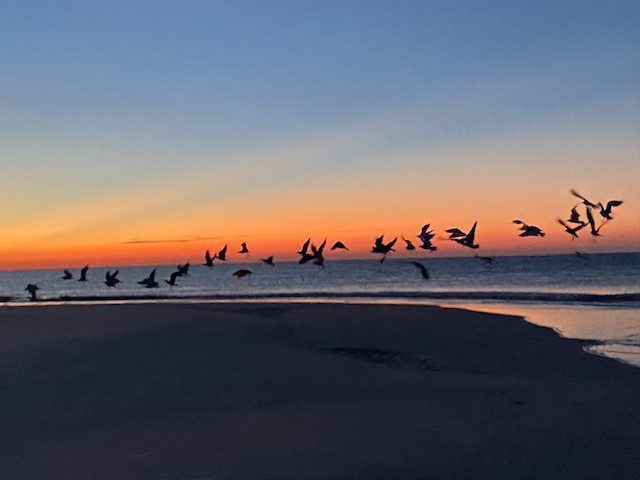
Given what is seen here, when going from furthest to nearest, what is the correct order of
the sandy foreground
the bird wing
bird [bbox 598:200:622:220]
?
1. the bird wing
2. bird [bbox 598:200:622:220]
3. the sandy foreground

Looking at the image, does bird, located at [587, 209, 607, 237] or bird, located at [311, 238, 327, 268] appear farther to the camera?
bird, located at [311, 238, 327, 268]

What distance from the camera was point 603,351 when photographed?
54.3 ft

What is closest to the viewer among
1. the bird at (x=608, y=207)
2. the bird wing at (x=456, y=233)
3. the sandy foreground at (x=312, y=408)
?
the sandy foreground at (x=312, y=408)

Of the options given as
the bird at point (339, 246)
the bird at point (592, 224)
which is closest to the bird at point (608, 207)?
the bird at point (592, 224)

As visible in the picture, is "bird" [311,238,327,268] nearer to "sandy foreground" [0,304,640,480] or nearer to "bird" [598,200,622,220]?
"sandy foreground" [0,304,640,480]

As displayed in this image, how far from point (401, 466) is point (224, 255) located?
10713 millimetres

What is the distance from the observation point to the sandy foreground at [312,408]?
759 centimetres

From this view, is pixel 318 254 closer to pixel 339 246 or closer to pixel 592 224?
pixel 339 246

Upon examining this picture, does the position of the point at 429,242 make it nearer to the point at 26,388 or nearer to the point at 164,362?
the point at 164,362

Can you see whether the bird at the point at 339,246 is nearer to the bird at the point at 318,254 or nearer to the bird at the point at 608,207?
the bird at the point at 318,254

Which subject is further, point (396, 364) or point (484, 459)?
point (396, 364)

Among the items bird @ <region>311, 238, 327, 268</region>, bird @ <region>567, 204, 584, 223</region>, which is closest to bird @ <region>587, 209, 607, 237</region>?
bird @ <region>567, 204, 584, 223</region>

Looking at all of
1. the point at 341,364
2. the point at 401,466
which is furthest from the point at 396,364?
the point at 401,466

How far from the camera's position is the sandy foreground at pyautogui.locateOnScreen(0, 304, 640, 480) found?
759 centimetres
